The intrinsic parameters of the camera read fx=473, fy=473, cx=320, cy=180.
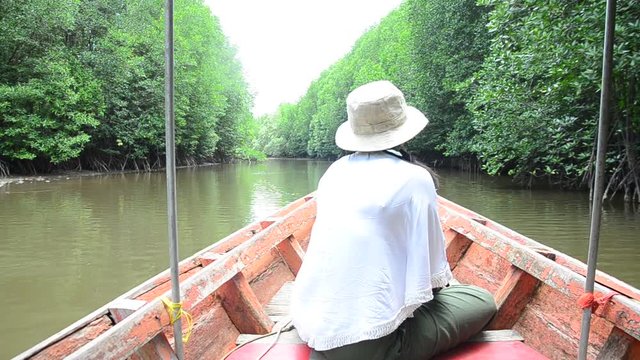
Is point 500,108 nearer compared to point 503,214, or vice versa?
point 503,214

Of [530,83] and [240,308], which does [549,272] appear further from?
[530,83]

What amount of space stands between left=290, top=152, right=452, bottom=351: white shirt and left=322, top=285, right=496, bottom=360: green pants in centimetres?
7

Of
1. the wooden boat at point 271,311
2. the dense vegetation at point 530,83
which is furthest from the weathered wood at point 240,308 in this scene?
the dense vegetation at point 530,83

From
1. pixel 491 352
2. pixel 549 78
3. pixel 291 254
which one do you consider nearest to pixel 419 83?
pixel 549 78

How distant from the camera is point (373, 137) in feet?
5.65

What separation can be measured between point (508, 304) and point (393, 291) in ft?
3.89

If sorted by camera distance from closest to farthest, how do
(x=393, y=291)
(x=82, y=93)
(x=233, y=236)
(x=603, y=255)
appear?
(x=393, y=291)
(x=233, y=236)
(x=603, y=255)
(x=82, y=93)

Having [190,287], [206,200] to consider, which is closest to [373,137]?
[190,287]

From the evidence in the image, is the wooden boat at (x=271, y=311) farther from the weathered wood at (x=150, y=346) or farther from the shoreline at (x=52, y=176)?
the shoreline at (x=52, y=176)

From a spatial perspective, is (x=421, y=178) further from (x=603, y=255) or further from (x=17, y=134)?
(x=17, y=134)

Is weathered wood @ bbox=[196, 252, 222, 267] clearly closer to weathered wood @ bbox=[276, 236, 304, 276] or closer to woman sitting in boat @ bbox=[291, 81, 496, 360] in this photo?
weathered wood @ bbox=[276, 236, 304, 276]

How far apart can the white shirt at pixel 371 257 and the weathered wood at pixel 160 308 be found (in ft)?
1.68

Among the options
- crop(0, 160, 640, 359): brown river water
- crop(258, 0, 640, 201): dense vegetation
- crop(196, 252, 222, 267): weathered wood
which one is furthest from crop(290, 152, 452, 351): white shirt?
crop(258, 0, 640, 201): dense vegetation

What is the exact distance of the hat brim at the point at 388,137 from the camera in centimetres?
167
